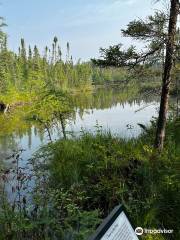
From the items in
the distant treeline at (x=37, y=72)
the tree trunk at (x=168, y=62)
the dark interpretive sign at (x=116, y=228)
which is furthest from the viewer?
the distant treeline at (x=37, y=72)

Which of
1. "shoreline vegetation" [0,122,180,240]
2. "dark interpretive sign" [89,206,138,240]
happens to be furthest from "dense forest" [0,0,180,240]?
"dark interpretive sign" [89,206,138,240]

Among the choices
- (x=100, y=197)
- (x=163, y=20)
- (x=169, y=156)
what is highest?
(x=163, y=20)

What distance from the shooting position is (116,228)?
9.09 ft

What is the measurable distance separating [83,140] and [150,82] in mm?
2686

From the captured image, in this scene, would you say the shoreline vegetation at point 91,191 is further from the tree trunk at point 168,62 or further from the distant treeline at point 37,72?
the distant treeline at point 37,72

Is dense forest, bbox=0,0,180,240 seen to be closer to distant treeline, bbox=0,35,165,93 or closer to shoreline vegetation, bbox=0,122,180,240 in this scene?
shoreline vegetation, bbox=0,122,180,240

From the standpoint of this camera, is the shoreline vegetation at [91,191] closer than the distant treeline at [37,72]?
Yes

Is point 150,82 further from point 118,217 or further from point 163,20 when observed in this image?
point 118,217

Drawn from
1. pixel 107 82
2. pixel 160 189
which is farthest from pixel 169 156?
pixel 107 82

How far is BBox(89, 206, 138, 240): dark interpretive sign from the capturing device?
2.56 meters

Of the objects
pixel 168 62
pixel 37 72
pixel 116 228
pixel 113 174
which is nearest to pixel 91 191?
pixel 113 174

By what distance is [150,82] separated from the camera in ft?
40.4

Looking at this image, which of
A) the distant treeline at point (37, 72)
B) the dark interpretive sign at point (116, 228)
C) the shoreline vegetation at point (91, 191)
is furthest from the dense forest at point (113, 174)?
the distant treeline at point (37, 72)

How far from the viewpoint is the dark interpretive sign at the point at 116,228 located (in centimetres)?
256
